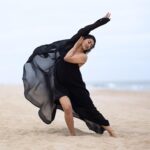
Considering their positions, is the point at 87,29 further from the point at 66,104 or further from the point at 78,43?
the point at 66,104

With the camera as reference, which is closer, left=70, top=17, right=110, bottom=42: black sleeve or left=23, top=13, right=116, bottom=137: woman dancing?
left=70, top=17, right=110, bottom=42: black sleeve

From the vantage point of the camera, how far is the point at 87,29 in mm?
9633

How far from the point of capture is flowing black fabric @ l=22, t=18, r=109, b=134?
1004 cm

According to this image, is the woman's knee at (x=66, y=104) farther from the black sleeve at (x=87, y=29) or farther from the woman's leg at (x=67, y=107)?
Answer: the black sleeve at (x=87, y=29)

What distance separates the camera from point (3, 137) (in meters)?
10.0

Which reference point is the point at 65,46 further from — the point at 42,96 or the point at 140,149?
the point at 140,149

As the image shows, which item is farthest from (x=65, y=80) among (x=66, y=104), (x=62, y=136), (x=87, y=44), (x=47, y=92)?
(x=62, y=136)

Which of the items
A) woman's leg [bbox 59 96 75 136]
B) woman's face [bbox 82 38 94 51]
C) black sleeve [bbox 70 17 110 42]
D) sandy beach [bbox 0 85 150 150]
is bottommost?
sandy beach [bbox 0 85 150 150]

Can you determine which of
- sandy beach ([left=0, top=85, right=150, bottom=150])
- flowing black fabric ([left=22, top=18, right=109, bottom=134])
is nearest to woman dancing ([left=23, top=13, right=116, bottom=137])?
flowing black fabric ([left=22, top=18, right=109, bottom=134])

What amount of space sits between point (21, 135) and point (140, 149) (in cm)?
241

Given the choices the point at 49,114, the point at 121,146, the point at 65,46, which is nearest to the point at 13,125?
the point at 49,114

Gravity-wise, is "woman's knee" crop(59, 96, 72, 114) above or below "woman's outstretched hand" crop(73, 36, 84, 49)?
below

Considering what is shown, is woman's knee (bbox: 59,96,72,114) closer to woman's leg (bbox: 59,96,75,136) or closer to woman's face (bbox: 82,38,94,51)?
woman's leg (bbox: 59,96,75,136)

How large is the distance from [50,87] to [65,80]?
515 millimetres
